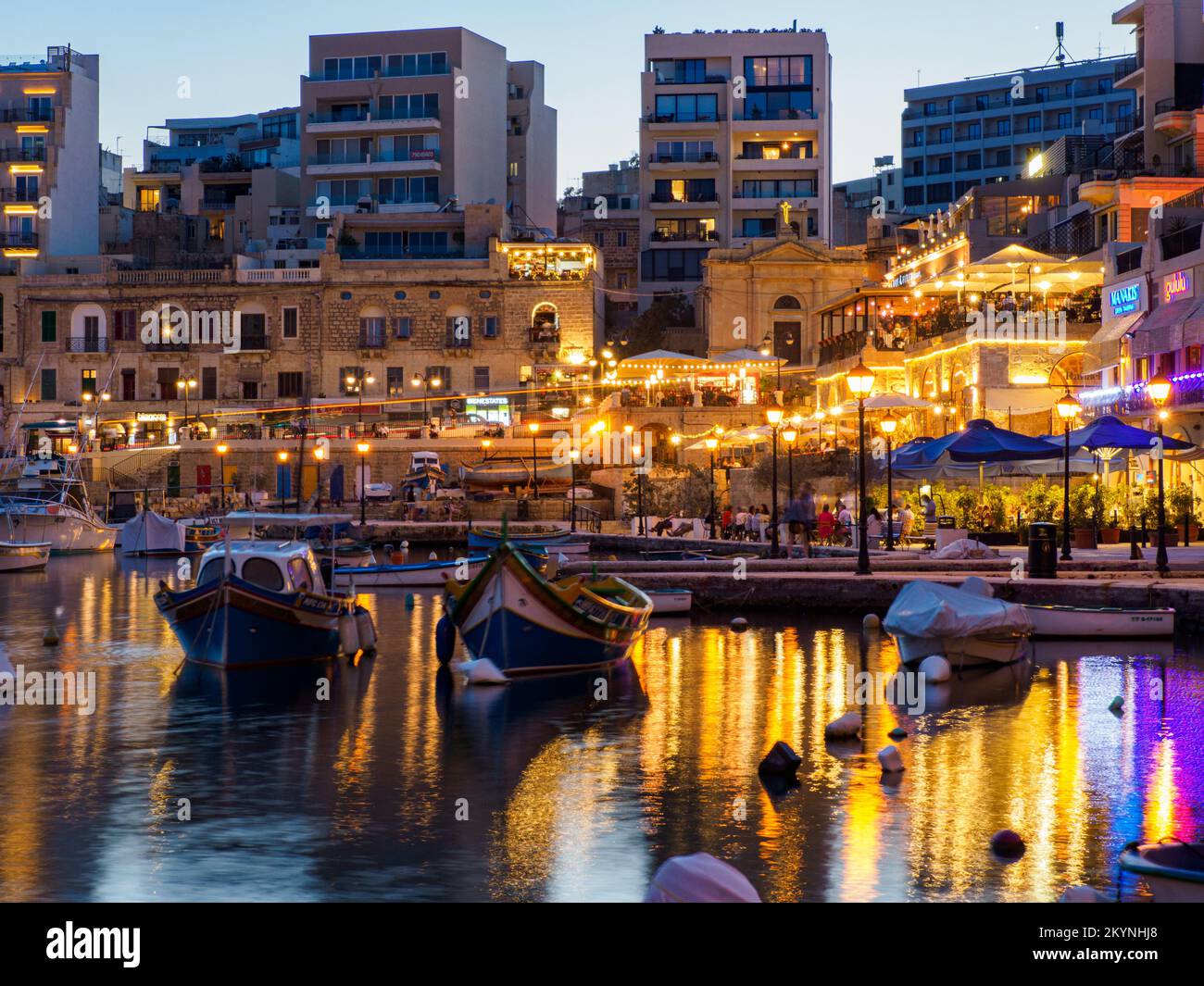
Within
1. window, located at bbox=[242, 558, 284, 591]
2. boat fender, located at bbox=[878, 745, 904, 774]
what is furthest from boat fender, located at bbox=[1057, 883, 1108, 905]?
window, located at bbox=[242, 558, 284, 591]

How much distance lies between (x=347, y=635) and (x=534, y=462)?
33.7 m

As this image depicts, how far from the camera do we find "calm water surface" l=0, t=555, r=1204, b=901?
39.4 feet

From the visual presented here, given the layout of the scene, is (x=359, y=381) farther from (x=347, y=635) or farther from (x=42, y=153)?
(x=347, y=635)

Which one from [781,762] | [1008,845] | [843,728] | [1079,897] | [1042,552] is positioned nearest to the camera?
[1079,897]

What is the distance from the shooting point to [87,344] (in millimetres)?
73438

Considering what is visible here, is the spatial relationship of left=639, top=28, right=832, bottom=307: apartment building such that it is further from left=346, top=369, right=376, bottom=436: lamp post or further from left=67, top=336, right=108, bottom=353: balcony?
left=67, top=336, right=108, bottom=353: balcony

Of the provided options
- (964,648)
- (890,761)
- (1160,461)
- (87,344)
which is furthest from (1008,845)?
(87,344)

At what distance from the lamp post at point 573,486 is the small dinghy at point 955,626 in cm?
2893

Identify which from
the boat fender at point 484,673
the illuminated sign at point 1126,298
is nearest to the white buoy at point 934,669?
the boat fender at point 484,673

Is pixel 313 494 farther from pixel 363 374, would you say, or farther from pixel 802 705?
pixel 802 705

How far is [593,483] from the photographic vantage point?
5759cm

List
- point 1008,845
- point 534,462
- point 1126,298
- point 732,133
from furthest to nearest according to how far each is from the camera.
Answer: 1. point 732,133
2. point 534,462
3. point 1126,298
4. point 1008,845

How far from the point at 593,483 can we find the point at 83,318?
3003 cm
